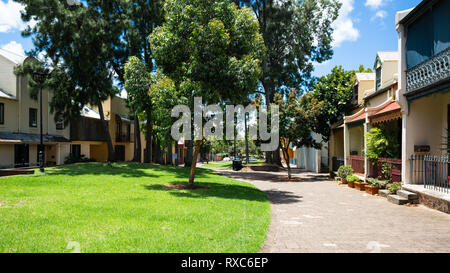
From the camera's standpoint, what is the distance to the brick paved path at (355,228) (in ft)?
18.1

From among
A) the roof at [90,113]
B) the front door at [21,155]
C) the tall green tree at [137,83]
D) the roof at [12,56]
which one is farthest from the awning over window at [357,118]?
the roof at [90,113]

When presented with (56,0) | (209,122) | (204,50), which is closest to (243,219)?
(209,122)

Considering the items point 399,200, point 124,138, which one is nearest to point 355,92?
point 399,200

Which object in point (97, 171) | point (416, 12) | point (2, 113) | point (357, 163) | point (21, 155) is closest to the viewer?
point (416, 12)

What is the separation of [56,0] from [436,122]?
969 inches

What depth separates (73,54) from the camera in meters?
22.1

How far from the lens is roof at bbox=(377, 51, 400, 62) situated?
1536cm

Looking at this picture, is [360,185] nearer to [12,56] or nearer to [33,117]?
[33,117]

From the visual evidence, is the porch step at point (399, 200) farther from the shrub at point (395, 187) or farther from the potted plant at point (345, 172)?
the potted plant at point (345, 172)

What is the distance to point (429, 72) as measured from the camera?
986 centimetres

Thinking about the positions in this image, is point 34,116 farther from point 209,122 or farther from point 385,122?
point 385,122

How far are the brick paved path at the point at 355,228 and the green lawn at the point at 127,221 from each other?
58 centimetres

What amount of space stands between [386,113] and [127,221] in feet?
36.6

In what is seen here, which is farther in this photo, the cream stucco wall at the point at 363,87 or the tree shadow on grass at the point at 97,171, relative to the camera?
the cream stucco wall at the point at 363,87
